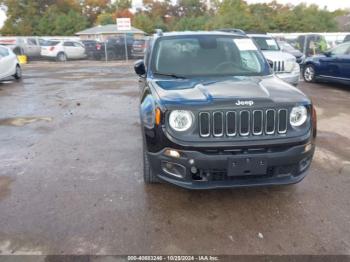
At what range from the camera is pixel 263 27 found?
4944cm

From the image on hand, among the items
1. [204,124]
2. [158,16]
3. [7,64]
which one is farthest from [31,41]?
[158,16]

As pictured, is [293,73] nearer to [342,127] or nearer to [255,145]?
[342,127]

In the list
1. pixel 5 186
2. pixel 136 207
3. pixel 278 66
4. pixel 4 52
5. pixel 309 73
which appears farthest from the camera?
pixel 4 52

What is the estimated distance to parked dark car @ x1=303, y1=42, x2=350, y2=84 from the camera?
10.2 m

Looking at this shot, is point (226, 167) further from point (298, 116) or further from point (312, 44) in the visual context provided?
point (312, 44)

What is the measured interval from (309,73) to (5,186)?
1104 cm

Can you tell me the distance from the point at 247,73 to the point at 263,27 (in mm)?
48883

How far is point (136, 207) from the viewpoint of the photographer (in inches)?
143

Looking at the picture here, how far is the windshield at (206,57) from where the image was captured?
4.37 metres

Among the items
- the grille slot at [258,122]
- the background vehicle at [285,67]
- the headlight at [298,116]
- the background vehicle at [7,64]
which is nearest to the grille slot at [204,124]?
the grille slot at [258,122]

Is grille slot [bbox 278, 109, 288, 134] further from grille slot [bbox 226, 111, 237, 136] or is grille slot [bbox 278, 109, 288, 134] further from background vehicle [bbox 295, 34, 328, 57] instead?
background vehicle [bbox 295, 34, 328, 57]

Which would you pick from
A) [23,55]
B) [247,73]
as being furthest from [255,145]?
[23,55]

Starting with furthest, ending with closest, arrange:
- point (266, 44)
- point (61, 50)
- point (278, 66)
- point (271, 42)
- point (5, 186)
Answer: point (61, 50) < point (271, 42) < point (266, 44) < point (278, 66) < point (5, 186)

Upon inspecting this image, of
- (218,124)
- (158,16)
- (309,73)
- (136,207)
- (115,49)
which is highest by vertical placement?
(158,16)
